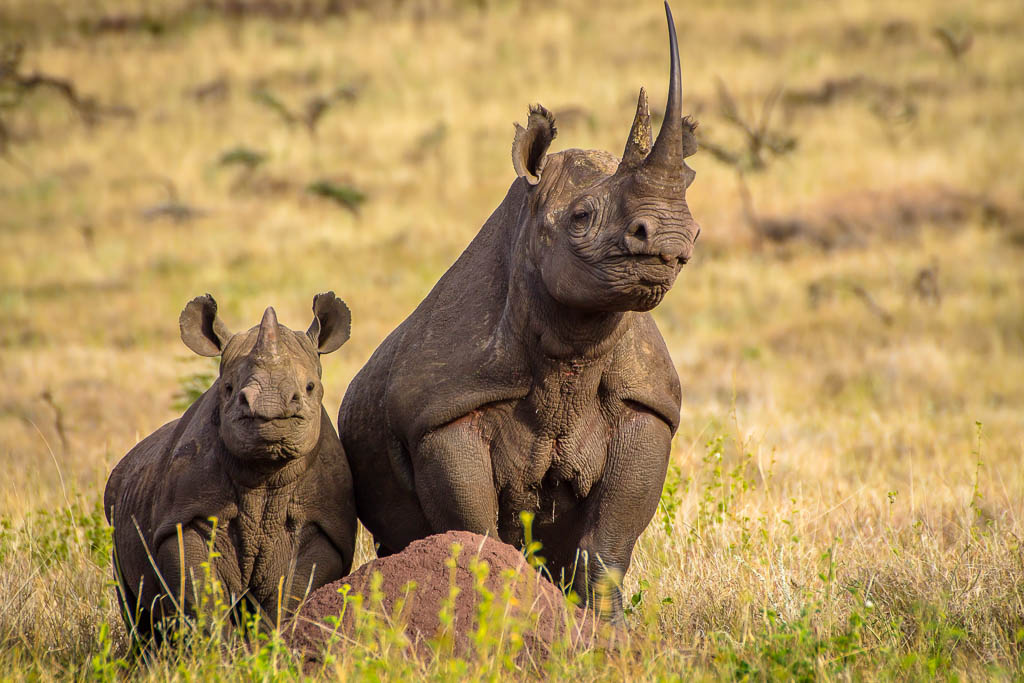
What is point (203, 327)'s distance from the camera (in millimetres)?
6355

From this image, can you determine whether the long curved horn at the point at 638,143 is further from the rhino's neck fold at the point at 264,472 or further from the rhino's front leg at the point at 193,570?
the rhino's front leg at the point at 193,570

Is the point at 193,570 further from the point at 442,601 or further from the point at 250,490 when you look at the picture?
the point at 442,601

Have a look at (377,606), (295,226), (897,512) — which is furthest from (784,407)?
(295,226)

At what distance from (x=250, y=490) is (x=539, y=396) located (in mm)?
1408

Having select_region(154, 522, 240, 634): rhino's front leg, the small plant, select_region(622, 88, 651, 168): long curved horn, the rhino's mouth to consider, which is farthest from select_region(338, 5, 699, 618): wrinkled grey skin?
the small plant

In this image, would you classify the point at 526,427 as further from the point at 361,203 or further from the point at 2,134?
the point at 2,134

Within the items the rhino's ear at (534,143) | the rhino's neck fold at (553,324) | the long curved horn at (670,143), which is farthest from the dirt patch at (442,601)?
the long curved horn at (670,143)

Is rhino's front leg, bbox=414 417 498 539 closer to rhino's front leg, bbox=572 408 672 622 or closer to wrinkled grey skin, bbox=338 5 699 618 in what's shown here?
wrinkled grey skin, bbox=338 5 699 618

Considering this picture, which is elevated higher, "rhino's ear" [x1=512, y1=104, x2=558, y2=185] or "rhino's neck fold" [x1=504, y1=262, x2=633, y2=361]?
"rhino's ear" [x1=512, y1=104, x2=558, y2=185]

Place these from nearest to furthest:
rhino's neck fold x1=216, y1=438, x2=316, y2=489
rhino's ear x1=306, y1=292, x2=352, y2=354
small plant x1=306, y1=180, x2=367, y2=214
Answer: rhino's neck fold x1=216, y1=438, x2=316, y2=489, rhino's ear x1=306, y1=292, x2=352, y2=354, small plant x1=306, y1=180, x2=367, y2=214

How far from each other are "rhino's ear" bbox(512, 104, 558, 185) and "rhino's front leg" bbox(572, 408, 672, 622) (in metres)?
1.15

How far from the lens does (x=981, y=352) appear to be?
18.2 metres

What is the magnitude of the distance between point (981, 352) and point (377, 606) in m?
14.8

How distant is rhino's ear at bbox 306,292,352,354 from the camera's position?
6.45 m
